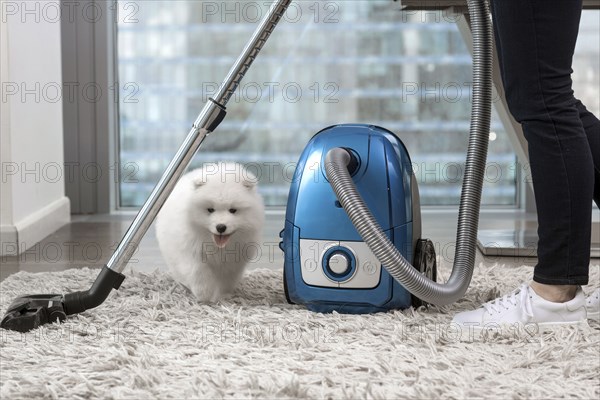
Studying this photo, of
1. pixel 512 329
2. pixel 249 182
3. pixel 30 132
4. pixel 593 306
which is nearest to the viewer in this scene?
pixel 512 329

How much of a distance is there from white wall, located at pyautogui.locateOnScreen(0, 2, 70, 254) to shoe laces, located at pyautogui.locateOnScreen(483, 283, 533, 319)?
4.77 feet

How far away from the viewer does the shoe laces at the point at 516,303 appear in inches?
56.5

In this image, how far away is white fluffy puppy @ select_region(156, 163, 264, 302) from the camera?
1722 mm

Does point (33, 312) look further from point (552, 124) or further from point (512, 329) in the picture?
point (552, 124)

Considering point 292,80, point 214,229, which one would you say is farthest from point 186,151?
point 292,80

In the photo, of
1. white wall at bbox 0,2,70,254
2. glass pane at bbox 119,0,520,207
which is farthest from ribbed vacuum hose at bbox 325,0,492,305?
glass pane at bbox 119,0,520,207

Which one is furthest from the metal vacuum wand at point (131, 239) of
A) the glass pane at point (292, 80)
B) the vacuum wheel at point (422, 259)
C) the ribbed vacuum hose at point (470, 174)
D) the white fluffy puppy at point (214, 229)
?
the glass pane at point (292, 80)

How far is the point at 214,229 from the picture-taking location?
171 cm

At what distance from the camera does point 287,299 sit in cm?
170

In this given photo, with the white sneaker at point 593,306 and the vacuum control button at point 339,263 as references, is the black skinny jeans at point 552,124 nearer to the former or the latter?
the white sneaker at point 593,306

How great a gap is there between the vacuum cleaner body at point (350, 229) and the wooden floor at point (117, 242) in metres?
0.58

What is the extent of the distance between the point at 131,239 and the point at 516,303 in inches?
27.8

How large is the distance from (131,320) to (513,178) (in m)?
2.28

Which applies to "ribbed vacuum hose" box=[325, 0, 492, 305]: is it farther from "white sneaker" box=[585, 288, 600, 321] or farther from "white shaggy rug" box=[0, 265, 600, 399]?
"white sneaker" box=[585, 288, 600, 321]
